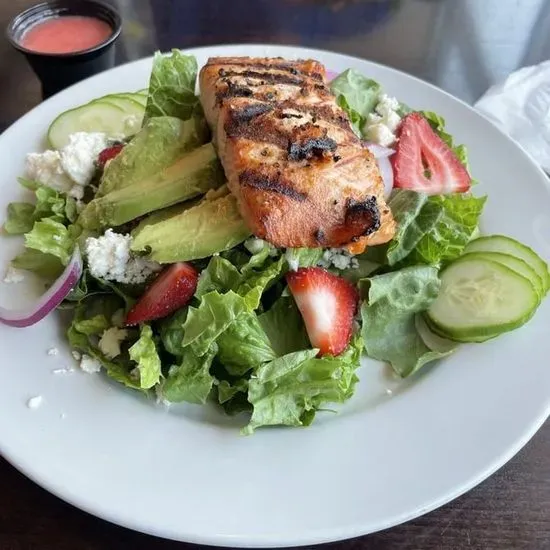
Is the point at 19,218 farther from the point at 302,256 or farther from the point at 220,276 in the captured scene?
the point at 302,256

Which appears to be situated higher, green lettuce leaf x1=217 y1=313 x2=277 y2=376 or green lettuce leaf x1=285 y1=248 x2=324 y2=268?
green lettuce leaf x1=285 y1=248 x2=324 y2=268

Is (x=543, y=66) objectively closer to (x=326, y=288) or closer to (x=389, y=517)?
(x=326, y=288)

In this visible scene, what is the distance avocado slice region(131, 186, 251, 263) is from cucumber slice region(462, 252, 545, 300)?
0.71 m

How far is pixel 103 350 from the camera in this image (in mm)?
1931

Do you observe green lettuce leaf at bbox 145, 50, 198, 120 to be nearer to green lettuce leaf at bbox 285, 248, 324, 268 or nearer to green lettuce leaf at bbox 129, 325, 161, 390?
green lettuce leaf at bbox 285, 248, 324, 268

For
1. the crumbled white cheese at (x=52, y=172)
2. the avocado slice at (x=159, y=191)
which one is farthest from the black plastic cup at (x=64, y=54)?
the avocado slice at (x=159, y=191)

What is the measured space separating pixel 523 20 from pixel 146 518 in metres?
3.16

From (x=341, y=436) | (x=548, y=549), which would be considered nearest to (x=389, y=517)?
(x=341, y=436)

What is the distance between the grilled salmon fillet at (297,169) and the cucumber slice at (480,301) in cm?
28

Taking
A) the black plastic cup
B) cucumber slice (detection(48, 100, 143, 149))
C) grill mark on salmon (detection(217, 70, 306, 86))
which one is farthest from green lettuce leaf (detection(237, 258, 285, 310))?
the black plastic cup

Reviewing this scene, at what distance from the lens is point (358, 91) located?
2.55 meters

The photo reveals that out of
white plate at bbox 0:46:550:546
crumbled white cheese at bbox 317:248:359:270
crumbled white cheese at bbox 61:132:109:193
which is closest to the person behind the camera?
white plate at bbox 0:46:550:546

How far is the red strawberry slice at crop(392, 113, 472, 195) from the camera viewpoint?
2264mm

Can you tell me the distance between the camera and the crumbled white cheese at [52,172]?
7.40 feet
